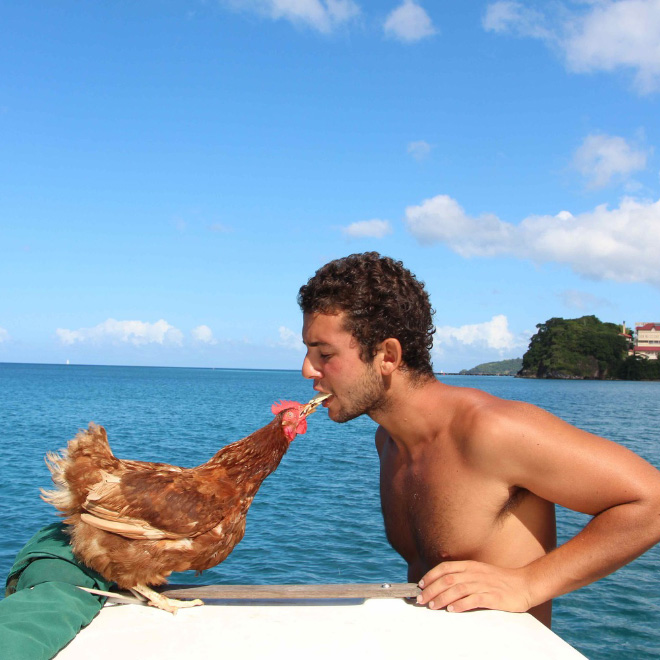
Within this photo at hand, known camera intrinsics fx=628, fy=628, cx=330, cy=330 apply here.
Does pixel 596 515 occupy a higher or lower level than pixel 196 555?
higher

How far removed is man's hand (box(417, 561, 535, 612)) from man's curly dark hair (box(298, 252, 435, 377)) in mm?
1026

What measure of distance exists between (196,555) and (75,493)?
2.45ft

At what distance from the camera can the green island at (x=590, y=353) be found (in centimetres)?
15688

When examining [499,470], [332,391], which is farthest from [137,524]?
[499,470]

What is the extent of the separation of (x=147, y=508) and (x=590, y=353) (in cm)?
17180

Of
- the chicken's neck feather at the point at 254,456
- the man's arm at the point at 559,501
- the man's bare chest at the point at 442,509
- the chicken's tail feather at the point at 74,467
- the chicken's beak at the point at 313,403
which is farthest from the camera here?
the chicken's neck feather at the point at 254,456

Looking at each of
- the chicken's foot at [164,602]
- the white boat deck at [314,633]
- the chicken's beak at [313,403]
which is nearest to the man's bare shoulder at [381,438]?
the chicken's beak at [313,403]

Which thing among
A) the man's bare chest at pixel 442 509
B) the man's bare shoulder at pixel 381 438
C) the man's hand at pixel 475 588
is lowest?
the man's hand at pixel 475 588

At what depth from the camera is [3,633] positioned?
2.20 metres

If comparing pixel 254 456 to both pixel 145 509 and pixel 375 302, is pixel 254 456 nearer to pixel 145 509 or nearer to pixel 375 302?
pixel 145 509

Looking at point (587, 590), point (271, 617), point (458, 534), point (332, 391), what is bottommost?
point (587, 590)

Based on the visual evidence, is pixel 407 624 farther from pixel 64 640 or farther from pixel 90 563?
pixel 90 563

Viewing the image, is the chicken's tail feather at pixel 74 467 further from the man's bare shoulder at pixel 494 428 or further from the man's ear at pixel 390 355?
the man's bare shoulder at pixel 494 428

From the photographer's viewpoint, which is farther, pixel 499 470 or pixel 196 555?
pixel 196 555
